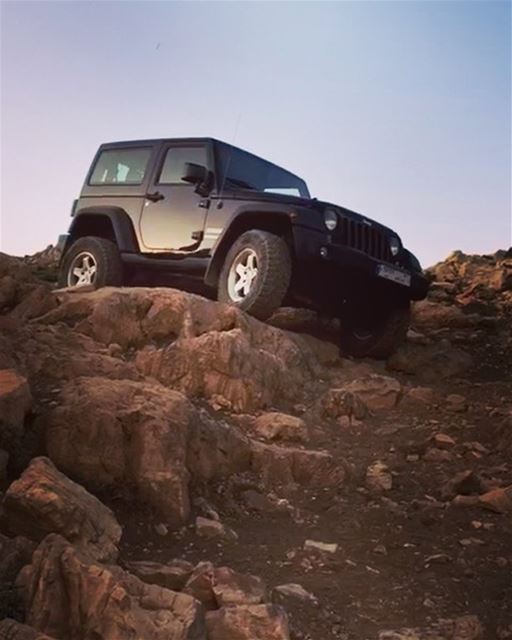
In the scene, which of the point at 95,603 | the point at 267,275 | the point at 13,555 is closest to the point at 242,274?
the point at 267,275

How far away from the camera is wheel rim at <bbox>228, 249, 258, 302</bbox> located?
7.17 meters

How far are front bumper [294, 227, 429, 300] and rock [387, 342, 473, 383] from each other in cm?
72

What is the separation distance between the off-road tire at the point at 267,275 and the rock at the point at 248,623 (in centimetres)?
422

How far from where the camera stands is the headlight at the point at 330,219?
7.06 meters

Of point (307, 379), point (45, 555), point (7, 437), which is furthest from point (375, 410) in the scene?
point (45, 555)

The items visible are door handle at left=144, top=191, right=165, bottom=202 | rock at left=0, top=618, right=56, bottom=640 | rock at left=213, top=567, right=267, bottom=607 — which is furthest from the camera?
door handle at left=144, top=191, right=165, bottom=202

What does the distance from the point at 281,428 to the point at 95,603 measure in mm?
2711

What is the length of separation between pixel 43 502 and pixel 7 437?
84cm

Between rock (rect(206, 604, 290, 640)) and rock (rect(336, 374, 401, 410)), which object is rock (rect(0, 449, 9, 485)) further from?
rock (rect(336, 374, 401, 410))

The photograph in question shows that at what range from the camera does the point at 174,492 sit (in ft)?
13.2

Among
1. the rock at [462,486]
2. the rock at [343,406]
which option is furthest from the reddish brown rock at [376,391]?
the rock at [462,486]

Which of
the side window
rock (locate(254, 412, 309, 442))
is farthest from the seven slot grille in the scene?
rock (locate(254, 412, 309, 442))

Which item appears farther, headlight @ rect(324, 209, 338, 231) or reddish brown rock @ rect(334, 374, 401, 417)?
headlight @ rect(324, 209, 338, 231)

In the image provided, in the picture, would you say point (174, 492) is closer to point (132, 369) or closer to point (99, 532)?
point (99, 532)
